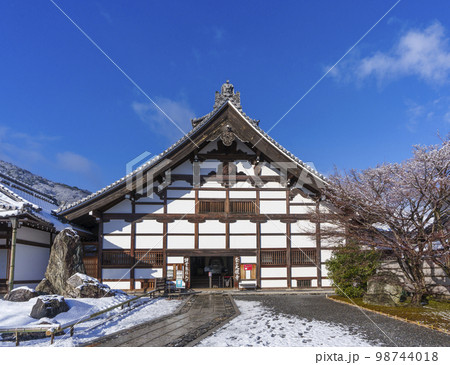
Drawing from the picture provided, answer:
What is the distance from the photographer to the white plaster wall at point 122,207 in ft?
54.4

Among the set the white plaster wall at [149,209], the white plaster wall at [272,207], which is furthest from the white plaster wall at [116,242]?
the white plaster wall at [272,207]

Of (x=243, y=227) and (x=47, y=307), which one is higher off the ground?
(x=243, y=227)

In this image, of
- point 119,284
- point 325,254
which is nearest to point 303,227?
point 325,254

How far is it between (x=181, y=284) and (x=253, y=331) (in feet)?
25.0

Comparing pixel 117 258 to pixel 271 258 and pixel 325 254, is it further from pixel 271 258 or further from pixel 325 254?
pixel 325 254

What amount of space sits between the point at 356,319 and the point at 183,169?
11021mm

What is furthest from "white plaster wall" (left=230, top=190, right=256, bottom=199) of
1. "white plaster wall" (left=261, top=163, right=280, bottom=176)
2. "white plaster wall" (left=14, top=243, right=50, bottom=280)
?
"white plaster wall" (left=14, top=243, right=50, bottom=280)

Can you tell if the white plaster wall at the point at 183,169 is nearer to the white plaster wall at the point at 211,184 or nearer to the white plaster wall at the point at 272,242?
the white plaster wall at the point at 211,184

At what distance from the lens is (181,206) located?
1702 centimetres

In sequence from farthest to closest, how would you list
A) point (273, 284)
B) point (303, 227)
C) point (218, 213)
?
point (303, 227) < point (218, 213) < point (273, 284)

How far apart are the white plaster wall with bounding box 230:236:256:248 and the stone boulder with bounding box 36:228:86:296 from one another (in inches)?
287

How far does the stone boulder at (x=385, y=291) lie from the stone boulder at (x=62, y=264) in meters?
11.5
